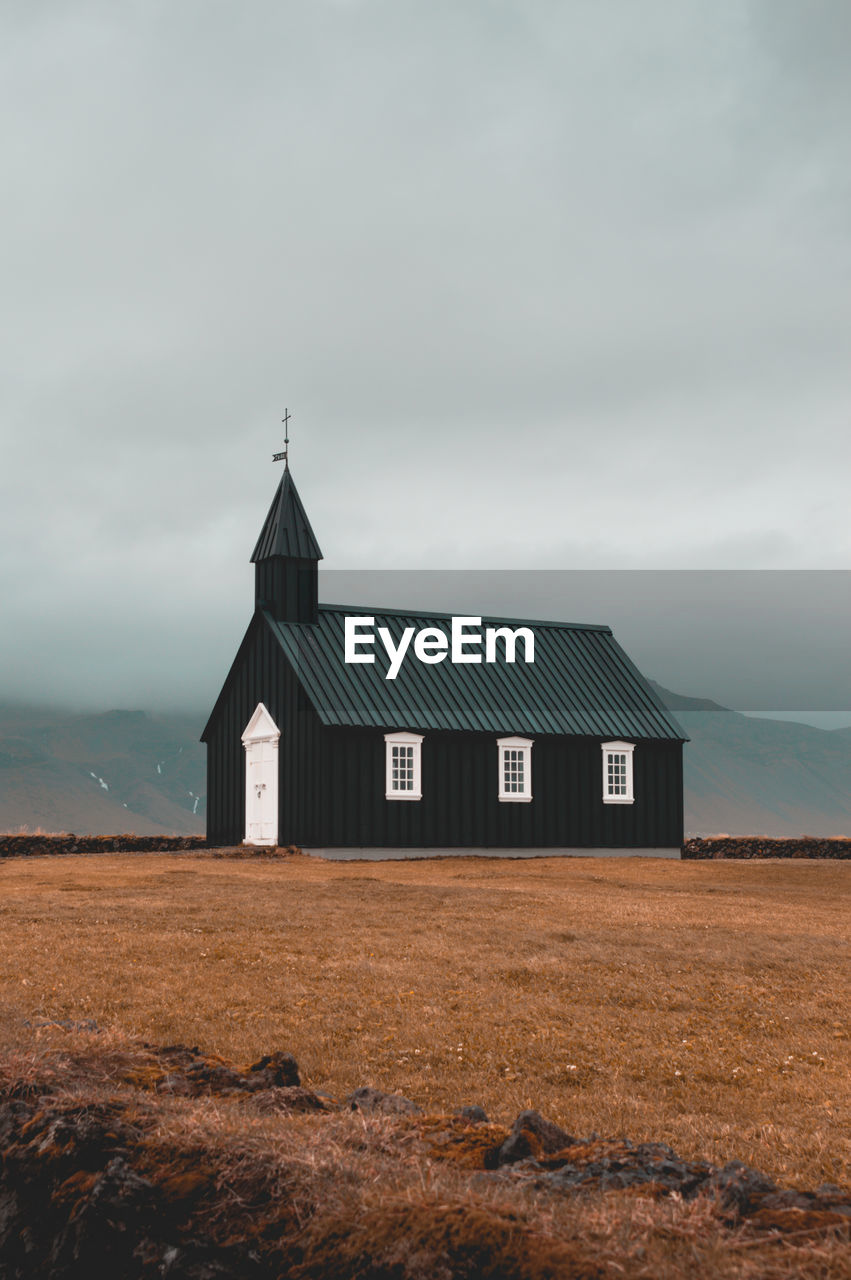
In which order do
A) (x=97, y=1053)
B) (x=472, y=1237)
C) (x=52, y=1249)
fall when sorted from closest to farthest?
(x=472, y=1237)
(x=52, y=1249)
(x=97, y=1053)

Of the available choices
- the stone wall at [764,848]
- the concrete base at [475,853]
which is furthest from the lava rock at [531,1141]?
the stone wall at [764,848]

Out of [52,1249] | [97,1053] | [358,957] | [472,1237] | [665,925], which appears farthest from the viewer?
[665,925]

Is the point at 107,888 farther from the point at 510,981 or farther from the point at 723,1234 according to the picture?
the point at 723,1234

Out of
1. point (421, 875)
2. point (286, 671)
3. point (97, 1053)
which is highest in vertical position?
point (286, 671)

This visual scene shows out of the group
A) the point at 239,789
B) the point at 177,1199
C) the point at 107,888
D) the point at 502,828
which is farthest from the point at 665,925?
the point at 239,789

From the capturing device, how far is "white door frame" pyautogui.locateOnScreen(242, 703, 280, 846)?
40625 mm

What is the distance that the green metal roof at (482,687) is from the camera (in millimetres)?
39906

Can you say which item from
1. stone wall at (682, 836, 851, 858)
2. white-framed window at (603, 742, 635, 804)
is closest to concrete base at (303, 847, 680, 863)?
white-framed window at (603, 742, 635, 804)

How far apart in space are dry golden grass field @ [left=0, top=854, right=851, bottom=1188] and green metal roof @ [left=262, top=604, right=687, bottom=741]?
15.5 m

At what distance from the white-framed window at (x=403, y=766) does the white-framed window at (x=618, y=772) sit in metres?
7.67

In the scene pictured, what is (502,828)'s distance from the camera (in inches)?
1615

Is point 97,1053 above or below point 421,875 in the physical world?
above

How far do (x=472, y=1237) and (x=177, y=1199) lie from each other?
1.51 meters

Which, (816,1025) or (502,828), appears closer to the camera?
(816,1025)
